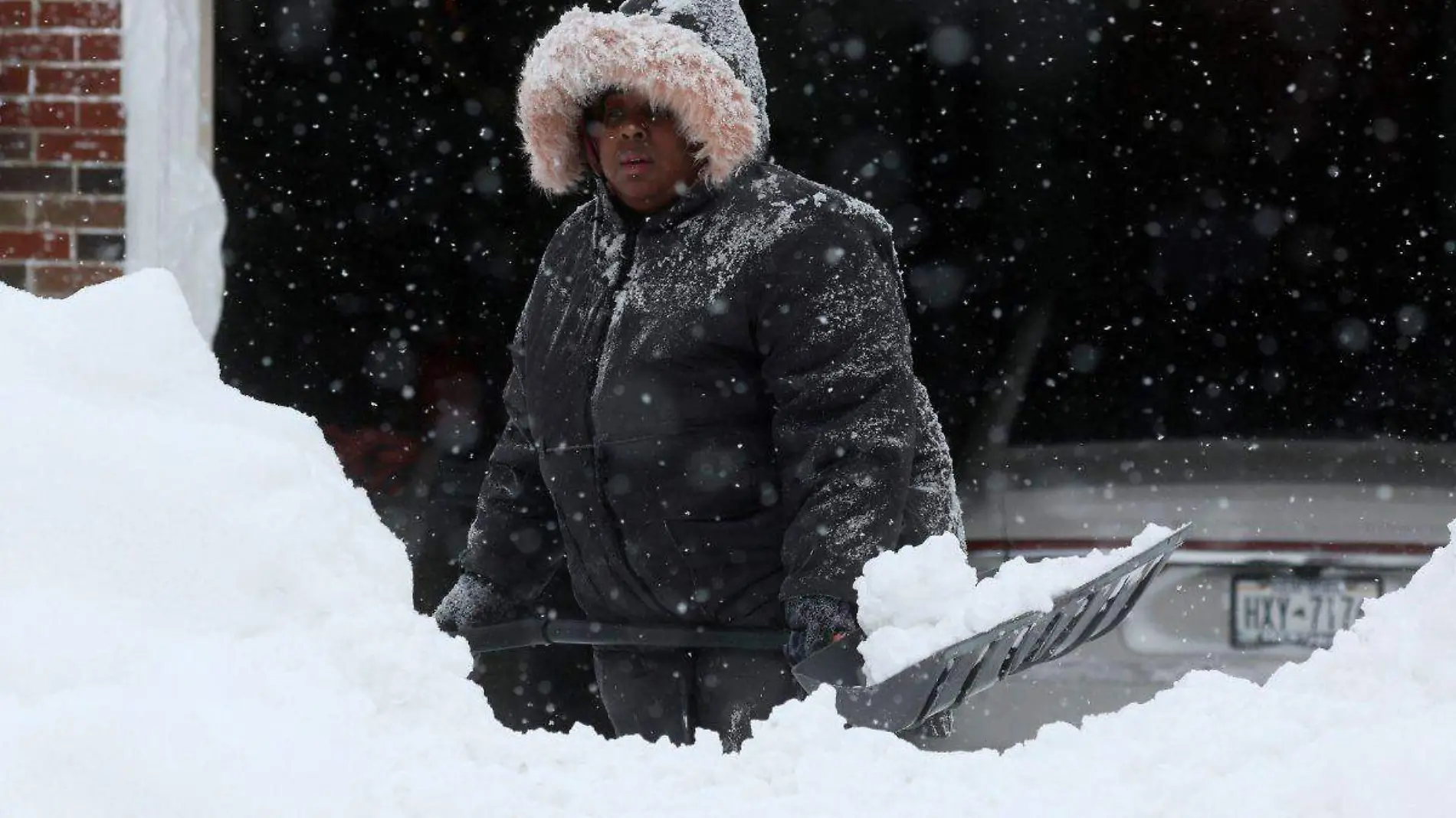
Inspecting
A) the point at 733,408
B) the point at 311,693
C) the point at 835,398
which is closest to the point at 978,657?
the point at 311,693

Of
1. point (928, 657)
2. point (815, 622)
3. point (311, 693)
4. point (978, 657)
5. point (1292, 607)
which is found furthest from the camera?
point (1292, 607)

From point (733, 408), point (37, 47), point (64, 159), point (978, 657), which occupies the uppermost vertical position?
point (37, 47)

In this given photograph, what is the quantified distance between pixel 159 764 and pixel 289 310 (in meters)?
6.46

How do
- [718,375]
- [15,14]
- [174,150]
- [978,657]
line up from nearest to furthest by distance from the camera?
[978,657] < [718,375] < [15,14] < [174,150]

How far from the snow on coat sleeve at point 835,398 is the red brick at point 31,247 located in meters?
2.26

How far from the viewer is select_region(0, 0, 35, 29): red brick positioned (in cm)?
421

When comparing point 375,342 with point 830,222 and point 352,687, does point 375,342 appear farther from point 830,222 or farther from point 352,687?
point 352,687

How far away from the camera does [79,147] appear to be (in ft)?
14.0

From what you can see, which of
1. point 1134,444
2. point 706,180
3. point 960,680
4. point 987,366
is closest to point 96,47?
point 706,180

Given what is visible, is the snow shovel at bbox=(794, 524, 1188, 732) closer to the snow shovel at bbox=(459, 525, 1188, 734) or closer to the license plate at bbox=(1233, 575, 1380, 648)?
the snow shovel at bbox=(459, 525, 1188, 734)

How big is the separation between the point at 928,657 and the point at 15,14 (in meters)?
3.50

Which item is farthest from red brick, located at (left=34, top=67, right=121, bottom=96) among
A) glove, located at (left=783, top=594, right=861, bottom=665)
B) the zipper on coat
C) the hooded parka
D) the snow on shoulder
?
the snow on shoulder

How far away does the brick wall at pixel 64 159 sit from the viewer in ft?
13.9

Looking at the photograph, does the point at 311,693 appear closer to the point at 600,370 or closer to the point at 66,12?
the point at 600,370
